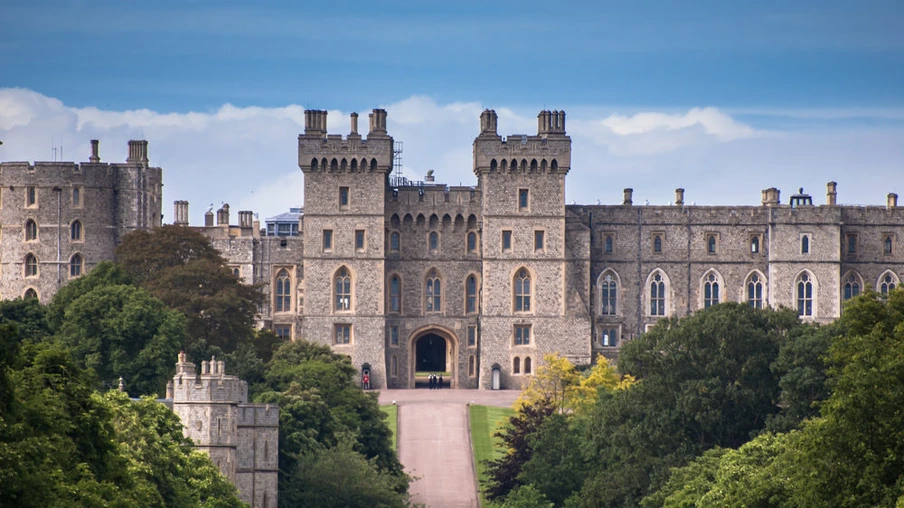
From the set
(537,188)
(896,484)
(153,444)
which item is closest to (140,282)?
(537,188)

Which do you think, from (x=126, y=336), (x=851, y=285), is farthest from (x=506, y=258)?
(x=126, y=336)

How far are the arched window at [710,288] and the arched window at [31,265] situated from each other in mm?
30838

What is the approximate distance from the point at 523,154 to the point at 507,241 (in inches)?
157

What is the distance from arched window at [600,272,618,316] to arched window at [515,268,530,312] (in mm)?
5396

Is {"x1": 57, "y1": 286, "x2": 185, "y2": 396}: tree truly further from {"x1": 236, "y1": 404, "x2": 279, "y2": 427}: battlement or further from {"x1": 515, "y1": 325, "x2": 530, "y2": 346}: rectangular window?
{"x1": 515, "y1": 325, "x2": 530, "y2": 346}: rectangular window

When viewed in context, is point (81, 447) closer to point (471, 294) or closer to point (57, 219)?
point (57, 219)

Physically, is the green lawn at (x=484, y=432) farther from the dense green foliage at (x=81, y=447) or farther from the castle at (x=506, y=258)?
the dense green foliage at (x=81, y=447)

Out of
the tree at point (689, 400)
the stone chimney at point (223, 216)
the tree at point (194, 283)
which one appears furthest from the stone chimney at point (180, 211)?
the tree at point (689, 400)

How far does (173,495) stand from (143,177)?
4737 centimetres

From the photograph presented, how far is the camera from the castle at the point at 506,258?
92.8 metres

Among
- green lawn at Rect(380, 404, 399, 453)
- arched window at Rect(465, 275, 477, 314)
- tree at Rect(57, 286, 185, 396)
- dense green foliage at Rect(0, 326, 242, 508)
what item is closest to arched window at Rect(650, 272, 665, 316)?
arched window at Rect(465, 275, 477, 314)

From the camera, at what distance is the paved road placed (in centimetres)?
7112

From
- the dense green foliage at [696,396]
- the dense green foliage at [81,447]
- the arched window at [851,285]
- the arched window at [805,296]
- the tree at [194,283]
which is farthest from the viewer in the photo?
the arched window at [851,285]

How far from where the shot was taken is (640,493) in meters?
60.8
